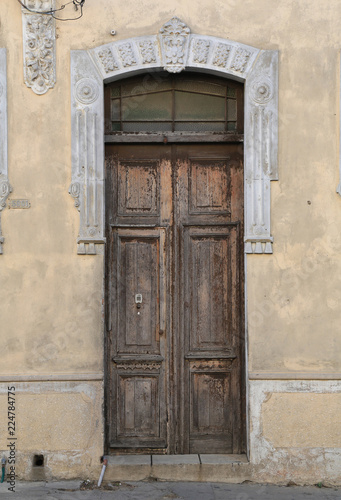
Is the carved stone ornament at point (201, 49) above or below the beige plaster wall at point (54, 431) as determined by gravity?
above

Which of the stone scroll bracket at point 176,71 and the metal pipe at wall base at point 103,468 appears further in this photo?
the stone scroll bracket at point 176,71

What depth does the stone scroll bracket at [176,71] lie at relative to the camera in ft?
21.9

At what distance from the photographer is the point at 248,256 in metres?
6.70

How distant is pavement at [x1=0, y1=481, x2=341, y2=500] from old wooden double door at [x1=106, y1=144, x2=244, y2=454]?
483mm

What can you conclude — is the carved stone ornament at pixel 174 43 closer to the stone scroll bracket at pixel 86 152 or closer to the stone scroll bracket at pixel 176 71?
the stone scroll bracket at pixel 176 71

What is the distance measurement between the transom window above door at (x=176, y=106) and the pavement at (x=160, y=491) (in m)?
3.51

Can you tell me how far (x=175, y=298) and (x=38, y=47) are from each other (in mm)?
2830

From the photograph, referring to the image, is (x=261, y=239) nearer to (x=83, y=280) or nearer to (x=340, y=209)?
(x=340, y=209)

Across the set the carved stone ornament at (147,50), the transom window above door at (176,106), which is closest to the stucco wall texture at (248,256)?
the carved stone ornament at (147,50)

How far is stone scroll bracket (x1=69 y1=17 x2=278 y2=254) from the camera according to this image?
6.67 metres

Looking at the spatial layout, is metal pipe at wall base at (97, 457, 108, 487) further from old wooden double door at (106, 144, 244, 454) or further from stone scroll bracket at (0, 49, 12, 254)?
stone scroll bracket at (0, 49, 12, 254)

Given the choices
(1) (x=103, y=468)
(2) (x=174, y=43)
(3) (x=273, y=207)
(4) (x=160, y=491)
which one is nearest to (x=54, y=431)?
(1) (x=103, y=468)

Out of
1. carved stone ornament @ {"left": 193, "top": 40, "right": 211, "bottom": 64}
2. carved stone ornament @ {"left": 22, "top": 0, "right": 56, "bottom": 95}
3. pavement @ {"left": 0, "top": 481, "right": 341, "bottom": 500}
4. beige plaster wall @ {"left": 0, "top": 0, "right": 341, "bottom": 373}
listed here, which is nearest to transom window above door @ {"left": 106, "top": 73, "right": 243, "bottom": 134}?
carved stone ornament @ {"left": 193, "top": 40, "right": 211, "bottom": 64}

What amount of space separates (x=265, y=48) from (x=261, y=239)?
1.89 meters
